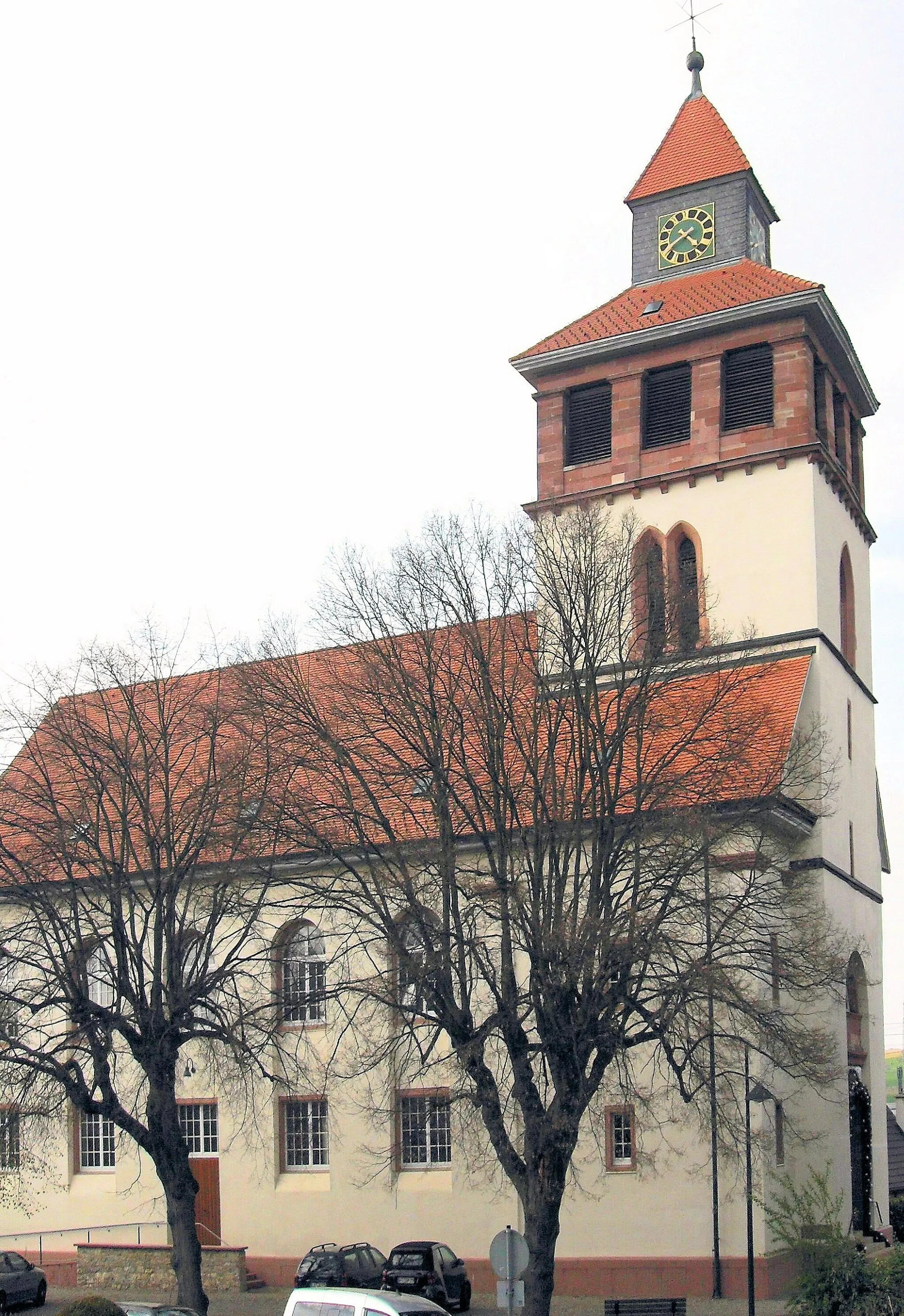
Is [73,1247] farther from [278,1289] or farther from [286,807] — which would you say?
[286,807]

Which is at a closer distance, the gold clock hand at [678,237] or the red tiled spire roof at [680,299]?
the red tiled spire roof at [680,299]

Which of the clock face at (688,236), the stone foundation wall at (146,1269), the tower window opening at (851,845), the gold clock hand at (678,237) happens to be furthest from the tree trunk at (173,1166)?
the gold clock hand at (678,237)

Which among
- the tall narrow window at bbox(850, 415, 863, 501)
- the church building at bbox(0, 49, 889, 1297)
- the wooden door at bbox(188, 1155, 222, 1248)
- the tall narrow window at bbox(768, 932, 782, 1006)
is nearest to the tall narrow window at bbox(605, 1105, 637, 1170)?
the church building at bbox(0, 49, 889, 1297)

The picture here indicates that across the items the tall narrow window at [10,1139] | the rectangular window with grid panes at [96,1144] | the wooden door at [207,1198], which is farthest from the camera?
the rectangular window with grid panes at [96,1144]

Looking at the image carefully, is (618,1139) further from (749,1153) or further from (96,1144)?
(96,1144)

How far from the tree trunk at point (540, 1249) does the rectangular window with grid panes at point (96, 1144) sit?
55.1 ft

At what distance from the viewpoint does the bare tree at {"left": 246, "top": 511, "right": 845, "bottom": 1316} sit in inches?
948

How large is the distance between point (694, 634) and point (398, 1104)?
1277 centimetres

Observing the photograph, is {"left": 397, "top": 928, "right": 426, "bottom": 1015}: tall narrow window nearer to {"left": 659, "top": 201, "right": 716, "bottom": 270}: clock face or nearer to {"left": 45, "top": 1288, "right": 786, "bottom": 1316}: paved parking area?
{"left": 45, "top": 1288, "right": 786, "bottom": 1316}: paved parking area

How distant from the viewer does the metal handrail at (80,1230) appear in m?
36.8

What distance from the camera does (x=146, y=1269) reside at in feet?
110

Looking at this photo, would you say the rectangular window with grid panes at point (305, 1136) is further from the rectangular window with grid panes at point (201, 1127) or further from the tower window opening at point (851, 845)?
the tower window opening at point (851, 845)

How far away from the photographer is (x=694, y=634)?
2781 centimetres

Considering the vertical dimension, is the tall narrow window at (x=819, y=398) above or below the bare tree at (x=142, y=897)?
above
